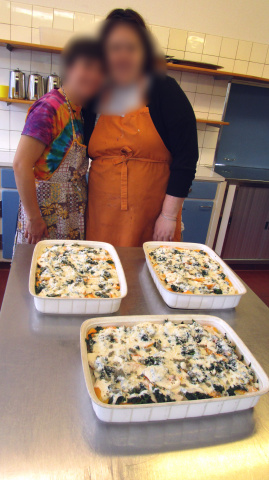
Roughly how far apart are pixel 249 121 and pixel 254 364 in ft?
9.18

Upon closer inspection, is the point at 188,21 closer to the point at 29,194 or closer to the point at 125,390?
the point at 29,194

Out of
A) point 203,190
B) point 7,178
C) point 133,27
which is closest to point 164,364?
point 133,27

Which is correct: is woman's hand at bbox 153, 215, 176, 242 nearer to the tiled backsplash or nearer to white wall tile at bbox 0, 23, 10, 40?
the tiled backsplash

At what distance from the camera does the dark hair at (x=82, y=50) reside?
3.59 ft

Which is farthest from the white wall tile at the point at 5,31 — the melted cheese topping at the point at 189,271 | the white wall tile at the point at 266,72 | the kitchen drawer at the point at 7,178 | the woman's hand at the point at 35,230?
the melted cheese topping at the point at 189,271

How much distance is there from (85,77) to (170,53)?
1.91m

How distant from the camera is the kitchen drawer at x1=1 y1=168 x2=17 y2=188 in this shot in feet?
7.55

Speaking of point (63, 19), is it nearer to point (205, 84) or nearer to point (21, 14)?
point (21, 14)

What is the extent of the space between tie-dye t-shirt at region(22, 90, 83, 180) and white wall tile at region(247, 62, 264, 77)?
218cm

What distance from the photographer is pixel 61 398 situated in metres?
0.62

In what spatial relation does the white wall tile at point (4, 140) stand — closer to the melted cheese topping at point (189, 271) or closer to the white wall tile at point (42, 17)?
the white wall tile at point (42, 17)

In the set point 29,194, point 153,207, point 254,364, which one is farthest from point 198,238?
point 254,364

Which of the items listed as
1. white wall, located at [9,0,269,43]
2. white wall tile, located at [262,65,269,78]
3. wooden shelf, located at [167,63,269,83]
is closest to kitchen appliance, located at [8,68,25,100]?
white wall, located at [9,0,269,43]

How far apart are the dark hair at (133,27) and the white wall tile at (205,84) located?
A: 1.82 metres
